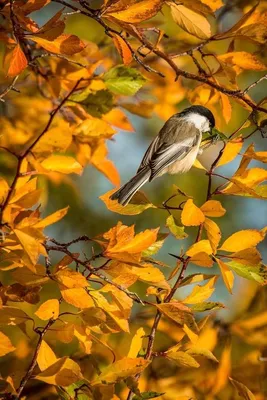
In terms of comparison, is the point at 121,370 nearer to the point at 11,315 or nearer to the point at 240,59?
the point at 11,315

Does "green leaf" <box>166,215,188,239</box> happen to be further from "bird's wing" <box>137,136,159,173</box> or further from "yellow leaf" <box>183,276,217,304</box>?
"bird's wing" <box>137,136,159,173</box>

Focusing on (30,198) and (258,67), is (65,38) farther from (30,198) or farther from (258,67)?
(258,67)

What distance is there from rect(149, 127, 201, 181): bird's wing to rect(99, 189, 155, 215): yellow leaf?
2.51ft

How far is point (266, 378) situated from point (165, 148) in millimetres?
767

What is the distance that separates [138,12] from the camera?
1.11 metres

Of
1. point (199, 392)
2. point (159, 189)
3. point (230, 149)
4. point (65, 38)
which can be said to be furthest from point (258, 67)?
point (159, 189)

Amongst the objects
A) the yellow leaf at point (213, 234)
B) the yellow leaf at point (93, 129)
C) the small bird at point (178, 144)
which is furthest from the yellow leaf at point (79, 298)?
the small bird at point (178, 144)

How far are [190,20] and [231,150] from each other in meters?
0.24

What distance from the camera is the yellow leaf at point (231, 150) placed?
1.20m

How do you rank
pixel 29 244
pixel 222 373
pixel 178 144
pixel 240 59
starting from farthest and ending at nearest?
pixel 178 144 < pixel 222 373 < pixel 240 59 < pixel 29 244

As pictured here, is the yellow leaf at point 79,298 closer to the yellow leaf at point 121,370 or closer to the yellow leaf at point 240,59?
the yellow leaf at point 121,370

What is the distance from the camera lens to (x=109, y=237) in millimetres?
1059

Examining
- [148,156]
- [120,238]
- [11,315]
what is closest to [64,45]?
[120,238]

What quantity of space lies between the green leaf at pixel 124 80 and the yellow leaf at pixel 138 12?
29 cm
